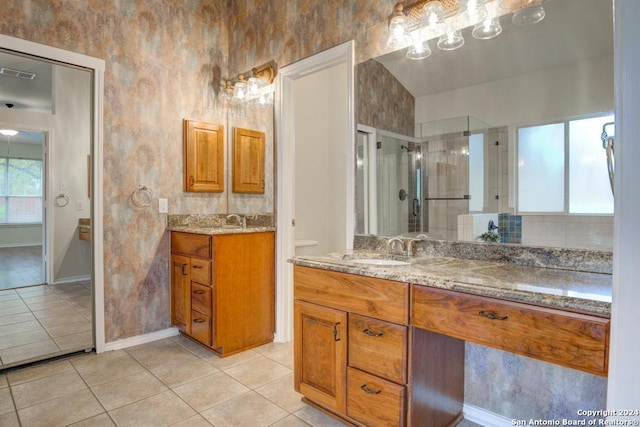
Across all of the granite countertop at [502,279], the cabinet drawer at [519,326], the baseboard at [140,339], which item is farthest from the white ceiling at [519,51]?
the baseboard at [140,339]

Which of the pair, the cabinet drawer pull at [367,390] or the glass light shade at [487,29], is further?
the glass light shade at [487,29]

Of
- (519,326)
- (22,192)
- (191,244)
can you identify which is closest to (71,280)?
(22,192)

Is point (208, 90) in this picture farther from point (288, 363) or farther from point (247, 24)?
point (288, 363)

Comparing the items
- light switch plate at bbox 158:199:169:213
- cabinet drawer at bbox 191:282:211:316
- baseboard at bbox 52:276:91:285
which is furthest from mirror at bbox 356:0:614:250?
baseboard at bbox 52:276:91:285

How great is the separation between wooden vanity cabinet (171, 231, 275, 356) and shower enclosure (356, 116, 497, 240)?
95 centimetres

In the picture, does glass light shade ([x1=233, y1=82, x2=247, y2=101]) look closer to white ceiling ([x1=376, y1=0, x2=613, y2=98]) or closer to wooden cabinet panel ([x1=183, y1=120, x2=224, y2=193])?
wooden cabinet panel ([x1=183, y1=120, x2=224, y2=193])

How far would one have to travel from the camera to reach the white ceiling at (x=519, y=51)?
1497mm

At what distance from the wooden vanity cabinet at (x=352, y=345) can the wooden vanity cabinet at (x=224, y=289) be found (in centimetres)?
90

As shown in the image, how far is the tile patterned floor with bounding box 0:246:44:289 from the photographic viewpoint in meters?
2.49

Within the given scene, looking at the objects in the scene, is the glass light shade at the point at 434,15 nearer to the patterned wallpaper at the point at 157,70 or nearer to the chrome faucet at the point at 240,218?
the patterned wallpaper at the point at 157,70

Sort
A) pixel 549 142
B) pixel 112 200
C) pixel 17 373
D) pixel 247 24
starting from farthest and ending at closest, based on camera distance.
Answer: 1. pixel 247 24
2. pixel 112 200
3. pixel 17 373
4. pixel 549 142

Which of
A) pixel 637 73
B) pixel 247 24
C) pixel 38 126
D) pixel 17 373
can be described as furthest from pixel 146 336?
pixel 637 73

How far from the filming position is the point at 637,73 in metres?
0.69

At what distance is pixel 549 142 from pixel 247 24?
2658 mm
